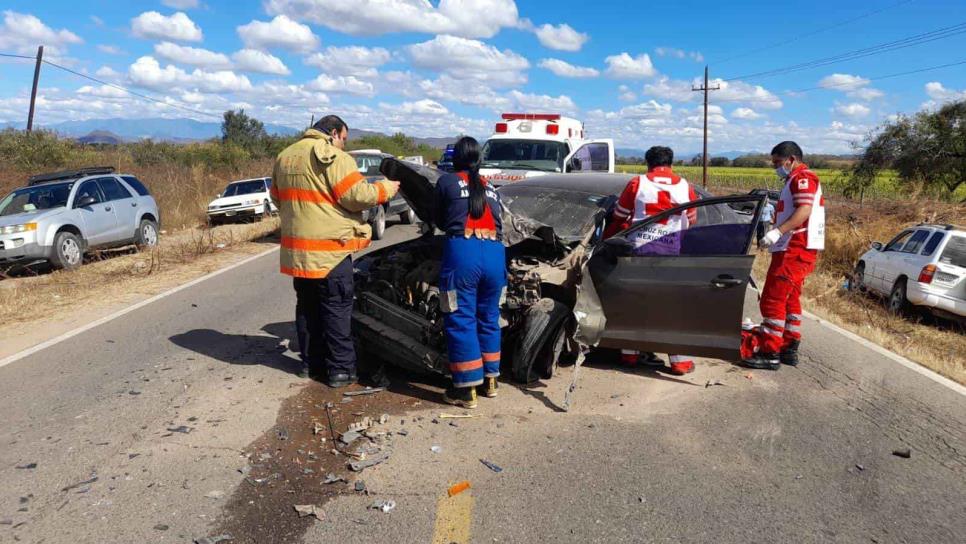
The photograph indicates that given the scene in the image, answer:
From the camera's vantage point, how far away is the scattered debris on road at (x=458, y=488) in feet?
11.5

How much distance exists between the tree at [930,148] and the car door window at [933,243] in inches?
827

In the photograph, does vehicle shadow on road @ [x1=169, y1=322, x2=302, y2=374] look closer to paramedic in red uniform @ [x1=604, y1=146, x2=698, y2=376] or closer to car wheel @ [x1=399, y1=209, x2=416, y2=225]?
paramedic in red uniform @ [x1=604, y1=146, x2=698, y2=376]

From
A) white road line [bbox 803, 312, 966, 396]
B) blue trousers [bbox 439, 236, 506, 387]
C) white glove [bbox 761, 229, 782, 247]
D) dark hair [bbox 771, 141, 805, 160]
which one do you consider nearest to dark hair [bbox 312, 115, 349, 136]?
blue trousers [bbox 439, 236, 506, 387]

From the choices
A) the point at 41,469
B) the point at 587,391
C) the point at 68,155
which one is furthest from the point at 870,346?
the point at 68,155

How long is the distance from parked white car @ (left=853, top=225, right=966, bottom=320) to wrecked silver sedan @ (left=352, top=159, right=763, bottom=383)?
7.26 metres

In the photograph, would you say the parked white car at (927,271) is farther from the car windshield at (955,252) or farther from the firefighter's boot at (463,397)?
the firefighter's boot at (463,397)

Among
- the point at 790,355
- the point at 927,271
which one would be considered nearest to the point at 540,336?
the point at 790,355

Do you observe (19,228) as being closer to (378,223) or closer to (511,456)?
(378,223)

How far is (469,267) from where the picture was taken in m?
4.42

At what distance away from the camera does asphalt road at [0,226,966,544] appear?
3.19 meters

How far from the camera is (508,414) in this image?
180 inches

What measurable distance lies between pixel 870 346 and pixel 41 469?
7.23m

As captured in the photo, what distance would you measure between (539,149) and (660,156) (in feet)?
28.3

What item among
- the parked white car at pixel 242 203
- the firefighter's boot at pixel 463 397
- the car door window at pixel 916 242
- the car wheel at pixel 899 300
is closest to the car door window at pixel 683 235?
the firefighter's boot at pixel 463 397
